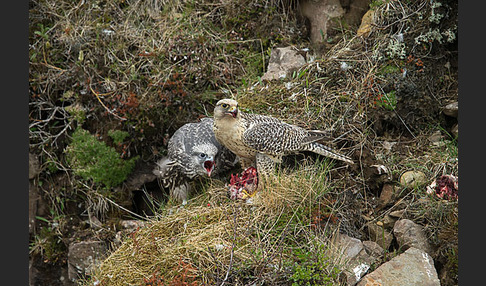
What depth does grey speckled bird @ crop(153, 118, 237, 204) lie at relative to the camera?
584 centimetres

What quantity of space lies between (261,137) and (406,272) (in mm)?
1805

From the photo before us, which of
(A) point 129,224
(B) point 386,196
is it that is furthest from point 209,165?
(B) point 386,196

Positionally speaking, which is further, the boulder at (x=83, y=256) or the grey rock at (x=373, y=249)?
the boulder at (x=83, y=256)

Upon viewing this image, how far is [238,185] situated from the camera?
5.77m

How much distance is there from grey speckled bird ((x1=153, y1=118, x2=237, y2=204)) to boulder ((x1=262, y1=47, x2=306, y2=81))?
43.1 inches

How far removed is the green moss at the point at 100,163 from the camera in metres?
6.72

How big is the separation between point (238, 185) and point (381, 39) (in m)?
2.46

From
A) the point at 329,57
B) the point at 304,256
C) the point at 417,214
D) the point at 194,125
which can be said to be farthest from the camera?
the point at 329,57

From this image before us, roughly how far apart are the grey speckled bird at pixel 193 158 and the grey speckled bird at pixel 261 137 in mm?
244

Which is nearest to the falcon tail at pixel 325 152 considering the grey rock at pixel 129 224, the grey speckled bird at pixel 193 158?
the grey speckled bird at pixel 193 158

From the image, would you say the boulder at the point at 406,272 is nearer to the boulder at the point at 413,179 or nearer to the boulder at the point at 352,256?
the boulder at the point at 352,256

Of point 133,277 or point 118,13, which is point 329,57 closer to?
point 118,13

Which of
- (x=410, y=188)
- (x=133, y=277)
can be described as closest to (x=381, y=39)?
(x=410, y=188)

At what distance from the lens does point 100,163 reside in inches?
265
